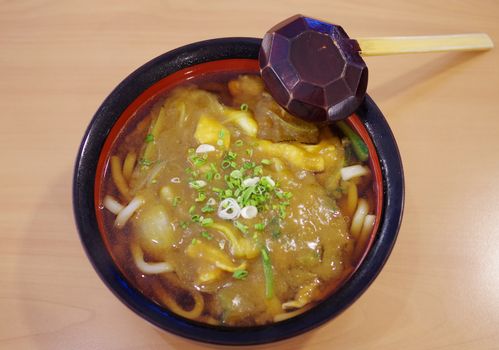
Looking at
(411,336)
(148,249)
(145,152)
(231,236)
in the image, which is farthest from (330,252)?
(145,152)

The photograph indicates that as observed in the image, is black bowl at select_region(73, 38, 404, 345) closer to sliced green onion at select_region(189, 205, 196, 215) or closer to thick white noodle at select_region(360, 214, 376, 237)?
thick white noodle at select_region(360, 214, 376, 237)

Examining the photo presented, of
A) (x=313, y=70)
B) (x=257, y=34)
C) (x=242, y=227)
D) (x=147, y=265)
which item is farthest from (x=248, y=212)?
(x=257, y=34)

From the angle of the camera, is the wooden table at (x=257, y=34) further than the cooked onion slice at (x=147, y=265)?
Yes

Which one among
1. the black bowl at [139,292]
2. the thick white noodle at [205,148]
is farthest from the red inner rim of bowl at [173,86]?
the thick white noodle at [205,148]

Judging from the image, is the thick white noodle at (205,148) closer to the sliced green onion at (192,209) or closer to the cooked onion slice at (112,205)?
the sliced green onion at (192,209)

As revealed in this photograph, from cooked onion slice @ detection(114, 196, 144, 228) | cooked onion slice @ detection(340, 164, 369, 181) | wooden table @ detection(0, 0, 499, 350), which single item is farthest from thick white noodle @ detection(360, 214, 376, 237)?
cooked onion slice @ detection(114, 196, 144, 228)

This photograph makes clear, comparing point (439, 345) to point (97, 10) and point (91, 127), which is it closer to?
point (91, 127)
